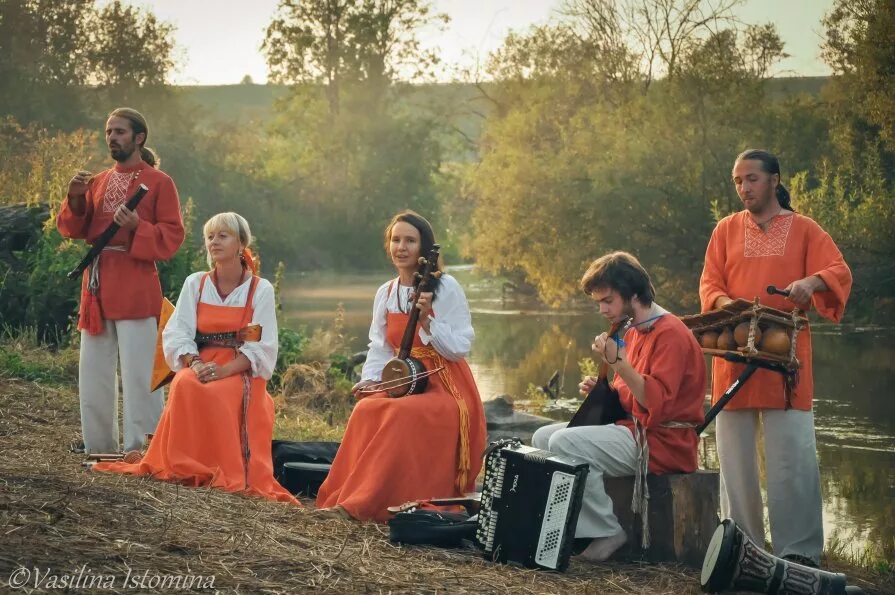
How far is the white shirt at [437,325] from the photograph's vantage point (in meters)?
6.10

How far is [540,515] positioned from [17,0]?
3345cm

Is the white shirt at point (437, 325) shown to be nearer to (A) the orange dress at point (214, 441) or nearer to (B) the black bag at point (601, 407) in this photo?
(A) the orange dress at point (214, 441)

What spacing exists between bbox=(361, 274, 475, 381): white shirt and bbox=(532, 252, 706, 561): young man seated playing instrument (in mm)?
898

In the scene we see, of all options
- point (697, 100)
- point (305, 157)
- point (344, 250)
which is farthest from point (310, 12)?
point (697, 100)

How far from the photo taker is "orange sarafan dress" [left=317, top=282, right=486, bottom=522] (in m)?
5.80

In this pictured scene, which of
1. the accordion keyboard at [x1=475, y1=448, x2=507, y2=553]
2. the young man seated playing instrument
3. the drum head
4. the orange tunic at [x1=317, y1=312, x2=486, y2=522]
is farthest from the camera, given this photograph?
the orange tunic at [x1=317, y1=312, x2=486, y2=522]

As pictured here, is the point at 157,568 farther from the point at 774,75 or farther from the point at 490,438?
the point at 774,75

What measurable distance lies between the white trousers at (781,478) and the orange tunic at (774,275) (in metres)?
0.11

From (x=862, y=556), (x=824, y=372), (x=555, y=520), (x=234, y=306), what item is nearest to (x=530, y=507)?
(x=555, y=520)

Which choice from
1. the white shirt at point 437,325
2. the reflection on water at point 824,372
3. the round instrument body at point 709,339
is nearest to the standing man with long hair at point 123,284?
the white shirt at point 437,325

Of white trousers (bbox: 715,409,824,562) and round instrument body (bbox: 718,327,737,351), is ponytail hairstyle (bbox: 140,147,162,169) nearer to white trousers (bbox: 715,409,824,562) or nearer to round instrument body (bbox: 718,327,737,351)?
round instrument body (bbox: 718,327,737,351)

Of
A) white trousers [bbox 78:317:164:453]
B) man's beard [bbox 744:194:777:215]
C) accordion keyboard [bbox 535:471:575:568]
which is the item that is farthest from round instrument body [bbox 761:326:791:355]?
white trousers [bbox 78:317:164:453]

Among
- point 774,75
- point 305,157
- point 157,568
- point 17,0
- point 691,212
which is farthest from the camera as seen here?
point 305,157

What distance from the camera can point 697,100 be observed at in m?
25.8
